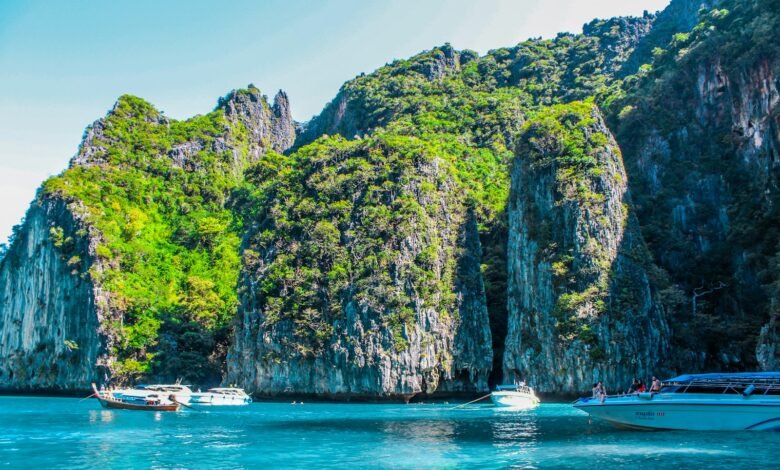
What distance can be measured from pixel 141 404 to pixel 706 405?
144 feet

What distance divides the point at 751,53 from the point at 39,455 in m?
73.9

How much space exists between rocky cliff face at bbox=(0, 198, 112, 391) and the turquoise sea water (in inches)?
1584

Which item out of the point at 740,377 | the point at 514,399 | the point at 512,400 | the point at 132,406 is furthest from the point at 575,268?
the point at 132,406

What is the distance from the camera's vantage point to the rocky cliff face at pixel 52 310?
269 ft

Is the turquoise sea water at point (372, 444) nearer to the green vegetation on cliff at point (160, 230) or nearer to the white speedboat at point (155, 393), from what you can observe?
the white speedboat at point (155, 393)

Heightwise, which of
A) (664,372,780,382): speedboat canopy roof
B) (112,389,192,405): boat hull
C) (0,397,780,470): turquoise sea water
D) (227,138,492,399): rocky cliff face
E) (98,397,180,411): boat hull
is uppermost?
(227,138,492,399): rocky cliff face

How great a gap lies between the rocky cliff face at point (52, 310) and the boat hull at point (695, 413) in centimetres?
6500

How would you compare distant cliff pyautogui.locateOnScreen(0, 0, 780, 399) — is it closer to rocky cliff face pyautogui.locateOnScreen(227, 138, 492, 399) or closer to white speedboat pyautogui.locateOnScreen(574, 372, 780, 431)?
rocky cliff face pyautogui.locateOnScreen(227, 138, 492, 399)

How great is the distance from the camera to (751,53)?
70.2 metres

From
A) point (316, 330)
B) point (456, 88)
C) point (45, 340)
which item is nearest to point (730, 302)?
point (316, 330)

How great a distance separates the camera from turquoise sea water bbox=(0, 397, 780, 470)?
24.2 meters

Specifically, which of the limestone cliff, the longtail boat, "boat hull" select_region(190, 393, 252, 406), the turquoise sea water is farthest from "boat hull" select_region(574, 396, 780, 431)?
the limestone cliff

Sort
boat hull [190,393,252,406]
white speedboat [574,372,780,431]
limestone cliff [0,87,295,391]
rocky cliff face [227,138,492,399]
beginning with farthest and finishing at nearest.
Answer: limestone cliff [0,87,295,391]
rocky cliff face [227,138,492,399]
boat hull [190,393,252,406]
white speedboat [574,372,780,431]

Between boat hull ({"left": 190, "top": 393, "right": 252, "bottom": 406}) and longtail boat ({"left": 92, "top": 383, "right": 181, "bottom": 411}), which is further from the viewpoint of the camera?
boat hull ({"left": 190, "top": 393, "right": 252, "bottom": 406})
